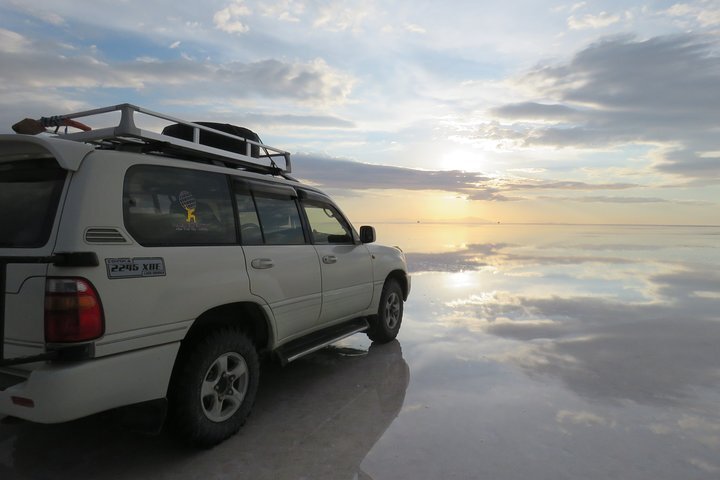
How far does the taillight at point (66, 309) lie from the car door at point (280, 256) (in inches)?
49.0

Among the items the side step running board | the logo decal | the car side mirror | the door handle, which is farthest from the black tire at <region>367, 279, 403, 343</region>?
the logo decal

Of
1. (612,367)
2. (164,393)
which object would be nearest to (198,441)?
(164,393)

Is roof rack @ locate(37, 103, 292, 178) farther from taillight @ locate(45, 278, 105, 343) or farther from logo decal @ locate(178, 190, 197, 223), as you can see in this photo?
taillight @ locate(45, 278, 105, 343)

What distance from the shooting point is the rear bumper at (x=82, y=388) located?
239 centimetres

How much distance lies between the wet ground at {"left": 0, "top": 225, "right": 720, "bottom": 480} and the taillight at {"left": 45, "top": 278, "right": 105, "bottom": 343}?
0.59 m

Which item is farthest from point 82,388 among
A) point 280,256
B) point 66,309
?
point 280,256

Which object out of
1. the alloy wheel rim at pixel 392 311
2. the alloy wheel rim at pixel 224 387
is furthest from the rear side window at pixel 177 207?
the alloy wheel rim at pixel 392 311

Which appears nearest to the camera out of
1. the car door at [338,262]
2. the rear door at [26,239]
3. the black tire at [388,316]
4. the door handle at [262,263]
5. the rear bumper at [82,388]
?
the rear bumper at [82,388]

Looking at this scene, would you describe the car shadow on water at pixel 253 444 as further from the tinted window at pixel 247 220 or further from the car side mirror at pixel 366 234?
the car side mirror at pixel 366 234

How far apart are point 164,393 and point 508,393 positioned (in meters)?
2.93

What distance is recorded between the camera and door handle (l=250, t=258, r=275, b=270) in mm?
3592

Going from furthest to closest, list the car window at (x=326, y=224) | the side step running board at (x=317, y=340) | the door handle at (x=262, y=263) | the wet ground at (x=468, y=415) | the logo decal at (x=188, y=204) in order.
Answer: the car window at (x=326, y=224) < the side step running board at (x=317, y=340) < the door handle at (x=262, y=263) < the logo decal at (x=188, y=204) < the wet ground at (x=468, y=415)

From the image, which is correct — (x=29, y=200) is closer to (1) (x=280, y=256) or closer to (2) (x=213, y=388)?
(2) (x=213, y=388)

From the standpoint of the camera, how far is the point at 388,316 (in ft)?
19.5
